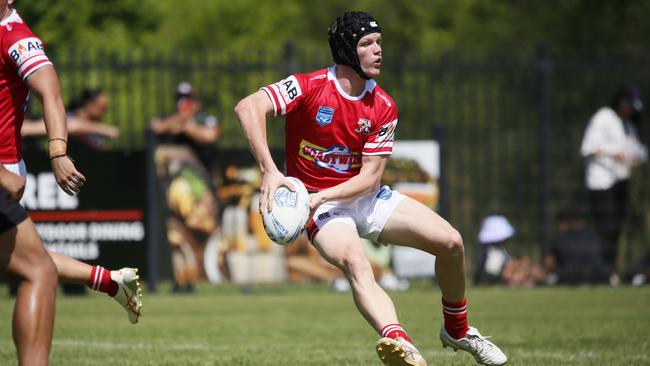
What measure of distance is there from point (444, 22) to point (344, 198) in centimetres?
3722

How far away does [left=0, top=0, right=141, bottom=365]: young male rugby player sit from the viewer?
540 cm

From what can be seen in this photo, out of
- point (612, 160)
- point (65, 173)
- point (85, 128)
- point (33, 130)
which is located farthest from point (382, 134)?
point (612, 160)

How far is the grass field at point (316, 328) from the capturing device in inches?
317

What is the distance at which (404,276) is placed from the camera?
587 inches

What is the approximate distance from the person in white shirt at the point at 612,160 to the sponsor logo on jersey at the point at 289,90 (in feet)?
30.2

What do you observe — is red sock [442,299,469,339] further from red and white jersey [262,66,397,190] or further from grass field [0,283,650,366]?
red and white jersey [262,66,397,190]

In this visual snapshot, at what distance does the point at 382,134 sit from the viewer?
23.7ft


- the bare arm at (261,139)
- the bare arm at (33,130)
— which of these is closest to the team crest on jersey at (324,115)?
the bare arm at (261,139)

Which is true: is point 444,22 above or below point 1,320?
above

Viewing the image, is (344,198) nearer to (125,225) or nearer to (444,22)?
(125,225)

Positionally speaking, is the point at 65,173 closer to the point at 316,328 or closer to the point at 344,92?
the point at 344,92

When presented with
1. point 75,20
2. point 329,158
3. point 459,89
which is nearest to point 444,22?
point 75,20

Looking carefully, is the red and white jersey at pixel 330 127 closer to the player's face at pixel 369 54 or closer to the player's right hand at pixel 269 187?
the player's face at pixel 369 54

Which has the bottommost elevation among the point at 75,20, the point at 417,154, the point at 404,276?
the point at 404,276
